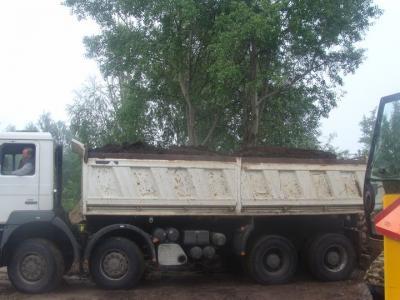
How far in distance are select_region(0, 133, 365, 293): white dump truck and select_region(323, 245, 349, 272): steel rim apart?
0.02 metres

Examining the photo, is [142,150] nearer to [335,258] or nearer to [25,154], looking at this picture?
[25,154]

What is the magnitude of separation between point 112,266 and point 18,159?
2.42 metres

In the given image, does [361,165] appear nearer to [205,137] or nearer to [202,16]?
[202,16]

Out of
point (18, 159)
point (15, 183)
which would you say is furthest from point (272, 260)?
point (18, 159)

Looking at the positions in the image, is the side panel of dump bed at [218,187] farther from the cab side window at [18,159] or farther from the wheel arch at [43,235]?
the cab side window at [18,159]

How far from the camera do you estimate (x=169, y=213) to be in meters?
10.1

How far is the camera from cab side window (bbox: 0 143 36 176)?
9.81 metres

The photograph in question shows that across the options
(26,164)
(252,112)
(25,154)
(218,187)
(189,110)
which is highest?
(189,110)

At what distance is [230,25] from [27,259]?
731 cm

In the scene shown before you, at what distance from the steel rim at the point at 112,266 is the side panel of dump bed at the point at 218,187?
0.75 m

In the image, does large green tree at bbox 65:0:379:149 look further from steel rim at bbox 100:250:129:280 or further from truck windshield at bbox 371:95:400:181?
truck windshield at bbox 371:95:400:181

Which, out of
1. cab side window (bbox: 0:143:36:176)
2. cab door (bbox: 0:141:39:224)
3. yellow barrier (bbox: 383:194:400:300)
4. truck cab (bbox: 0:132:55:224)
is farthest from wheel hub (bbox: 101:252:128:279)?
yellow barrier (bbox: 383:194:400:300)

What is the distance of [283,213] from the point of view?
10711 millimetres

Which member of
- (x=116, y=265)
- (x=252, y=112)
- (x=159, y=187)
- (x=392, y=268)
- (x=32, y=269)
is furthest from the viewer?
(x=252, y=112)
